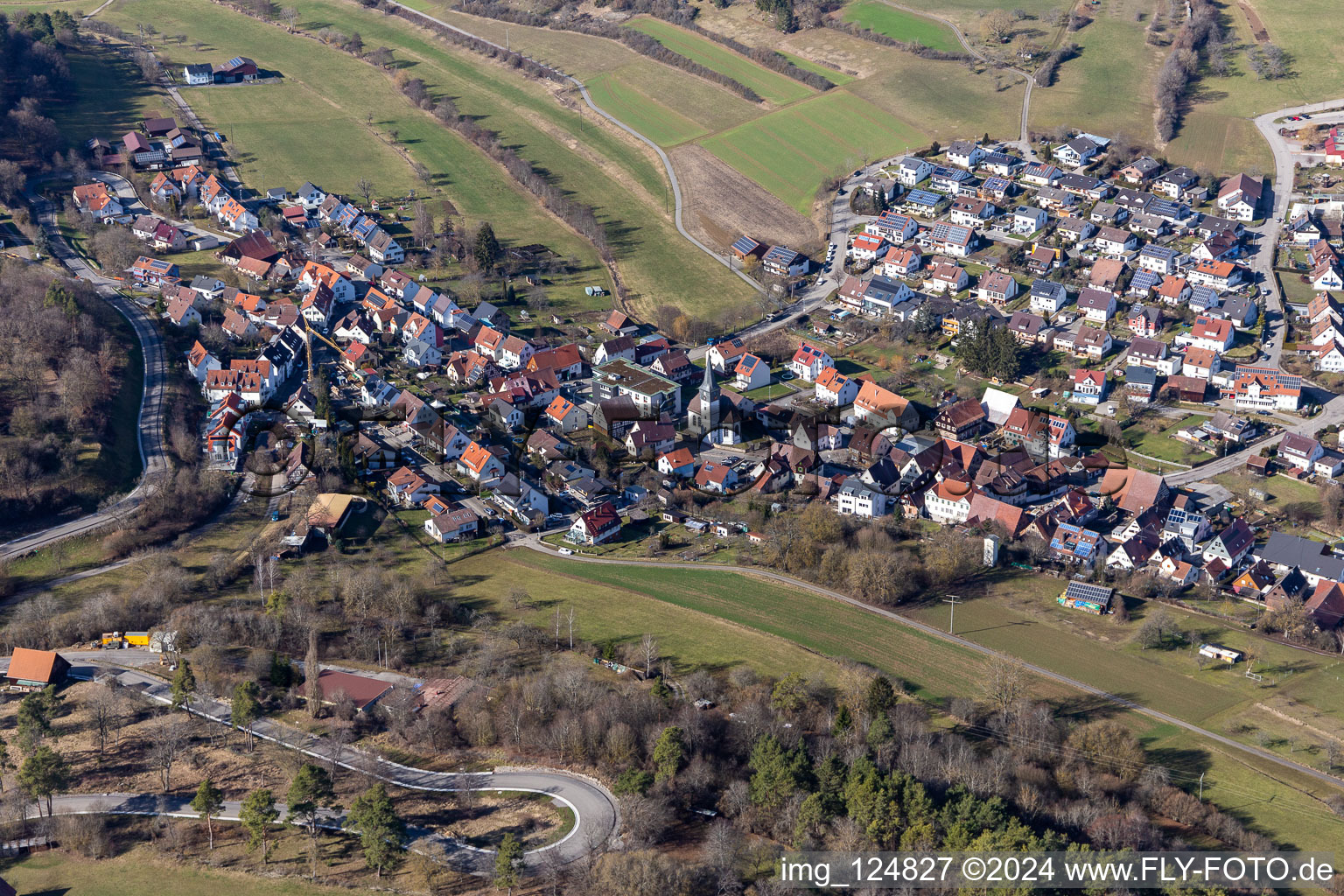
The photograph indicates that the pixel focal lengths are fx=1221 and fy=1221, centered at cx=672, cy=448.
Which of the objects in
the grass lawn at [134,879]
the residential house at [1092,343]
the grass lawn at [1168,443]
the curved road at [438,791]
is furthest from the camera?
the residential house at [1092,343]

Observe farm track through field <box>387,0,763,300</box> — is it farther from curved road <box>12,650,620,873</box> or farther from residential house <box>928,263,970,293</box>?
curved road <box>12,650,620,873</box>

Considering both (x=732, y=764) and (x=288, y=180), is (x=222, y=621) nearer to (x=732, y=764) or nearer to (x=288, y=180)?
(x=732, y=764)

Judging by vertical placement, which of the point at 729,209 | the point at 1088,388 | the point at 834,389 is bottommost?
the point at 834,389

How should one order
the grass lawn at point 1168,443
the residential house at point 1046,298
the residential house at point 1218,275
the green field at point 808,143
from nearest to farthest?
the grass lawn at point 1168,443, the residential house at point 1046,298, the residential house at point 1218,275, the green field at point 808,143

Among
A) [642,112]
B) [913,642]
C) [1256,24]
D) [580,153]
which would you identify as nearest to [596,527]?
[913,642]

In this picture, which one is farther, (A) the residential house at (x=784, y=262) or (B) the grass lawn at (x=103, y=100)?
(B) the grass lawn at (x=103, y=100)

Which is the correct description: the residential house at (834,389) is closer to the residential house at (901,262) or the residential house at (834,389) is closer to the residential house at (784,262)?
the residential house at (784,262)

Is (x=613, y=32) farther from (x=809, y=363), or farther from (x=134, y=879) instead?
(x=134, y=879)

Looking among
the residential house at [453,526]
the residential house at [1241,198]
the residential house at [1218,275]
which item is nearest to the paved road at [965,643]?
the residential house at [453,526]
